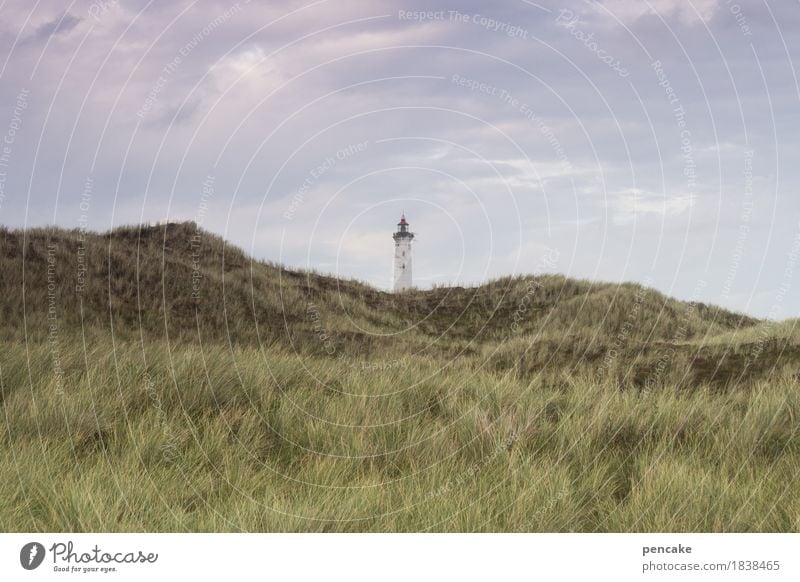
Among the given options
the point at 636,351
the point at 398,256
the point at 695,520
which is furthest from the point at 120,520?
the point at 398,256

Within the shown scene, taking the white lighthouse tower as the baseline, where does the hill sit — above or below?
below

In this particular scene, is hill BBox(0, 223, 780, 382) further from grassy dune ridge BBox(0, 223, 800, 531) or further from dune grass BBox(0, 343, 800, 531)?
dune grass BBox(0, 343, 800, 531)

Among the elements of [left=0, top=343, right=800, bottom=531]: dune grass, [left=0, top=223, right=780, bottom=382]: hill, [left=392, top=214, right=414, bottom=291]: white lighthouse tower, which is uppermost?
[left=392, top=214, right=414, bottom=291]: white lighthouse tower

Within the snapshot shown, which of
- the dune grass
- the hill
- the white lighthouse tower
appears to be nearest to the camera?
the dune grass

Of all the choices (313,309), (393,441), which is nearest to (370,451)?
(393,441)

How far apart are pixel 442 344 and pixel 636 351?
6249 mm

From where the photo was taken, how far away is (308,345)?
15.2 m

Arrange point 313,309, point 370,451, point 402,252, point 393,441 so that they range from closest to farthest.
A: point 370,451, point 393,441, point 313,309, point 402,252

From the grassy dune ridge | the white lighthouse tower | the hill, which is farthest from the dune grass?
the white lighthouse tower

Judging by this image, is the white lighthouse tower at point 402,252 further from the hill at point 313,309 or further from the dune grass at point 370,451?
the dune grass at point 370,451

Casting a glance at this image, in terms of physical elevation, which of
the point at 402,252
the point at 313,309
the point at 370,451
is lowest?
the point at 370,451

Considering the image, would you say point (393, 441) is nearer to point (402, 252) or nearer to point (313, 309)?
point (313, 309)

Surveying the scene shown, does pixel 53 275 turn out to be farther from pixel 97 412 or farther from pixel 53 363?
pixel 97 412
